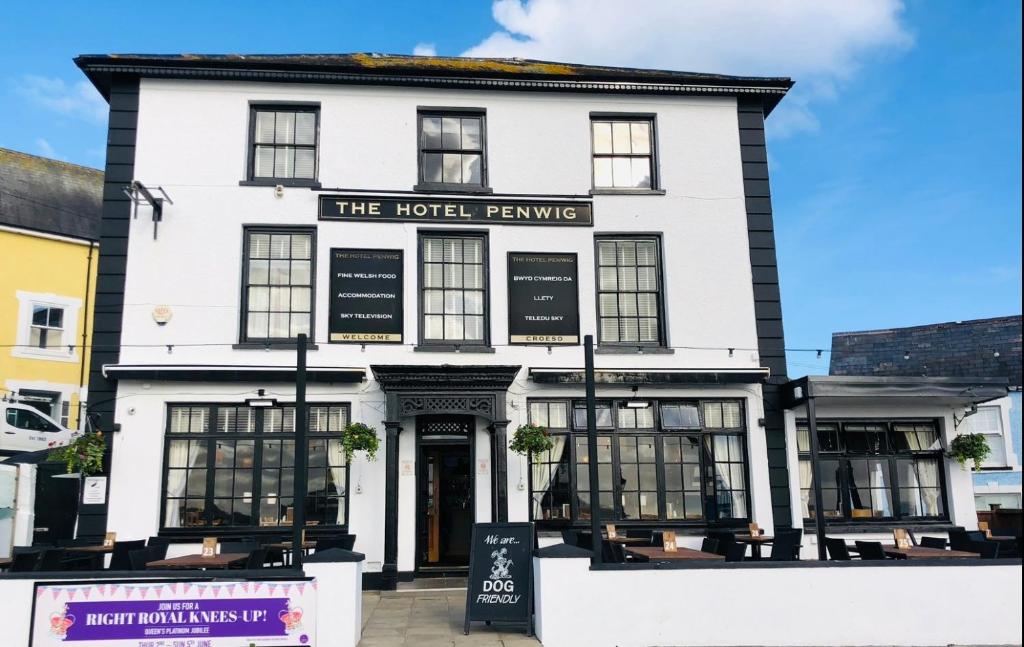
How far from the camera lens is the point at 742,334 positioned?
15.0m

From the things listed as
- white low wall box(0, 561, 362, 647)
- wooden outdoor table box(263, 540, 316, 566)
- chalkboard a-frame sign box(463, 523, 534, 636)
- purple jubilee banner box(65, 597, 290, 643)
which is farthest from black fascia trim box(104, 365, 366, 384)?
purple jubilee banner box(65, 597, 290, 643)

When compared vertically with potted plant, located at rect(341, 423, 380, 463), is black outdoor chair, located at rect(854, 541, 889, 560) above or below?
below

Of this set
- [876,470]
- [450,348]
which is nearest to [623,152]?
[450,348]

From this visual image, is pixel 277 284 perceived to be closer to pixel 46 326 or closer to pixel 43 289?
pixel 46 326

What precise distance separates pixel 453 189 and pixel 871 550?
9000 mm

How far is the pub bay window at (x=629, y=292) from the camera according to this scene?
1503 cm

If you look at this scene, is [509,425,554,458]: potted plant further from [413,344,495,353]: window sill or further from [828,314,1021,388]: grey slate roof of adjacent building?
[828,314,1021,388]: grey slate roof of adjacent building

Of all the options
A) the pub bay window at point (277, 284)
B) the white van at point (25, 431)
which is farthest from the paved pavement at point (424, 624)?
the white van at point (25, 431)

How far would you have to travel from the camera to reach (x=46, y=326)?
26969 mm

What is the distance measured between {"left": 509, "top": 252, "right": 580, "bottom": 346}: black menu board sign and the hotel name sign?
27.0 inches

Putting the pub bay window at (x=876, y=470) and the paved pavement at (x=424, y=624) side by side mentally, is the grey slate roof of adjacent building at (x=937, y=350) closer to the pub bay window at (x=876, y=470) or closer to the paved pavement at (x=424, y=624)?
the pub bay window at (x=876, y=470)

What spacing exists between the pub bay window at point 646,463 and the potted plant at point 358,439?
9.19ft

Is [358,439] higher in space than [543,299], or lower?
lower

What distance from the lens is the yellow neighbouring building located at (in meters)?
26.3
